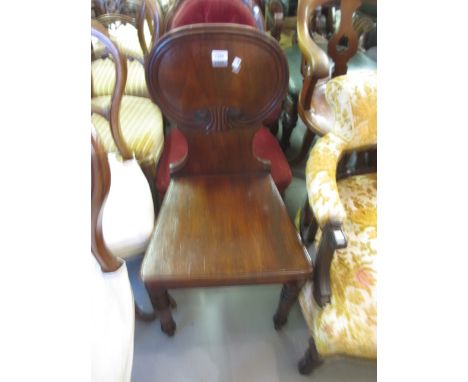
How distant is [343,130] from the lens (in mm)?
871

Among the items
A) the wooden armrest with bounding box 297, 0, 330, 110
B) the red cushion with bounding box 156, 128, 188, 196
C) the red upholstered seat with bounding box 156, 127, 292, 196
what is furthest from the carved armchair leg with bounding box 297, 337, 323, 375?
the wooden armrest with bounding box 297, 0, 330, 110

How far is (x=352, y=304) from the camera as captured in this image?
28.5 inches

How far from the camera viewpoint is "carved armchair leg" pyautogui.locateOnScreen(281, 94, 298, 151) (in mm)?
1514

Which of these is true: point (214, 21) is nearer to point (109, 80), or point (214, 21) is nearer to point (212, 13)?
point (212, 13)

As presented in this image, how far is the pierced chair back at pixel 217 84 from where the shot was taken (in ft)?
2.45

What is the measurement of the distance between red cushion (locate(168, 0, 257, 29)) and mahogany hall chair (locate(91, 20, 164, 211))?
0.95 ft

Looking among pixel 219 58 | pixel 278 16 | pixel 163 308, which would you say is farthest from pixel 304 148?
pixel 163 308

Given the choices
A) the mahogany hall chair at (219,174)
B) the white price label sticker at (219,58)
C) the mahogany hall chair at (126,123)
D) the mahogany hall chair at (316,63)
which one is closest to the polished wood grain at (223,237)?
the mahogany hall chair at (219,174)

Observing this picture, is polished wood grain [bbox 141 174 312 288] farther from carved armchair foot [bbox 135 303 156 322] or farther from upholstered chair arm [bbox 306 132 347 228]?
carved armchair foot [bbox 135 303 156 322]

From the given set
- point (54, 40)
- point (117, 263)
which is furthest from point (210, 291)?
point (54, 40)

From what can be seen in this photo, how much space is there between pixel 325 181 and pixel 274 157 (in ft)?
1.20
